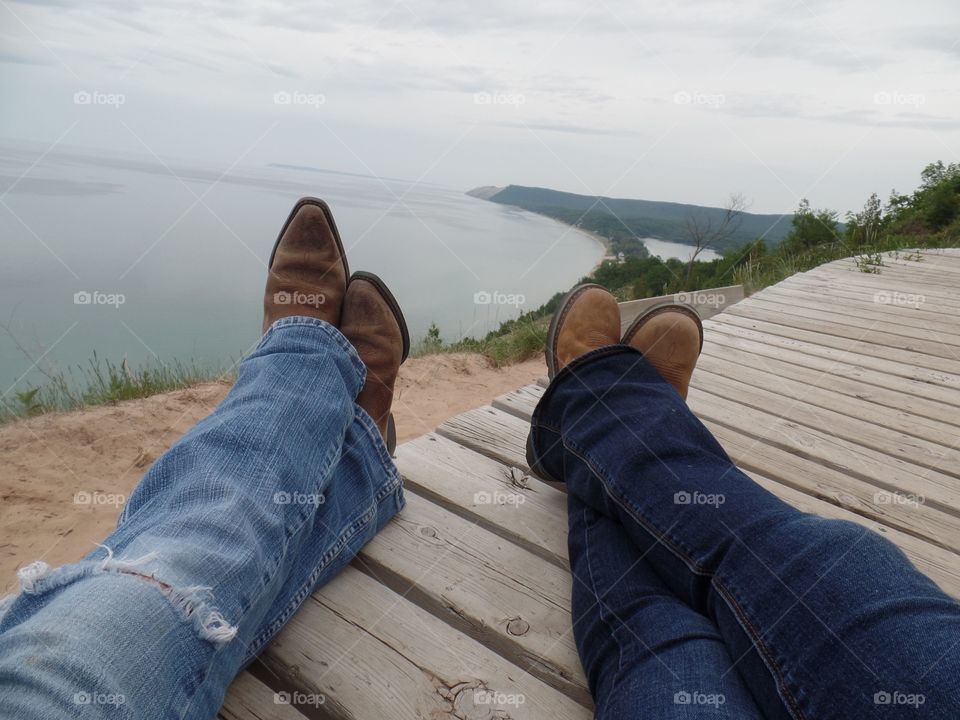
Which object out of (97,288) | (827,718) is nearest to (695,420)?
(827,718)

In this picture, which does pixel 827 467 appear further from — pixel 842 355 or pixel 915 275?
pixel 915 275

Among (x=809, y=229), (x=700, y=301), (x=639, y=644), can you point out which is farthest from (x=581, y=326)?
(x=809, y=229)

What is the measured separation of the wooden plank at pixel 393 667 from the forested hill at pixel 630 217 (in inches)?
149

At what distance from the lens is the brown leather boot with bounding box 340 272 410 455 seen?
1.33 m

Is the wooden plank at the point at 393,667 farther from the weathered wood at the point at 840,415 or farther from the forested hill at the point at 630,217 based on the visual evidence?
the forested hill at the point at 630,217

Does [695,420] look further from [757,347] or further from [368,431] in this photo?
[757,347]

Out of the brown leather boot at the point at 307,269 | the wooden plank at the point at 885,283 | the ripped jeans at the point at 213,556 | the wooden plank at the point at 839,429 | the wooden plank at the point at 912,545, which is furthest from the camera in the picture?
the wooden plank at the point at 885,283

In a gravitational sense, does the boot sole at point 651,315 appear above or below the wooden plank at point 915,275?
below

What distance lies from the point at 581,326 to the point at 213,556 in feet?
3.51

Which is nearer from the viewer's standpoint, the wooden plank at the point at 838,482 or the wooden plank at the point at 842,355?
the wooden plank at the point at 838,482

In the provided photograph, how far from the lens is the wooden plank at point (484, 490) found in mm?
1217

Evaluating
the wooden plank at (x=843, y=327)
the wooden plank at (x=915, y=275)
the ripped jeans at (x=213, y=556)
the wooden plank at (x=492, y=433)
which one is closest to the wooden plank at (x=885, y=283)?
the wooden plank at (x=915, y=275)

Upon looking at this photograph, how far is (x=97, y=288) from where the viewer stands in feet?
9.25

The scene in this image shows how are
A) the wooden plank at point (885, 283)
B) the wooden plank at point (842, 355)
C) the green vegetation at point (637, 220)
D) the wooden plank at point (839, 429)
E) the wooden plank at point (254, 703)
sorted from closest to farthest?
1. the wooden plank at point (254, 703)
2. the wooden plank at point (839, 429)
3. the wooden plank at point (842, 355)
4. the wooden plank at point (885, 283)
5. the green vegetation at point (637, 220)
